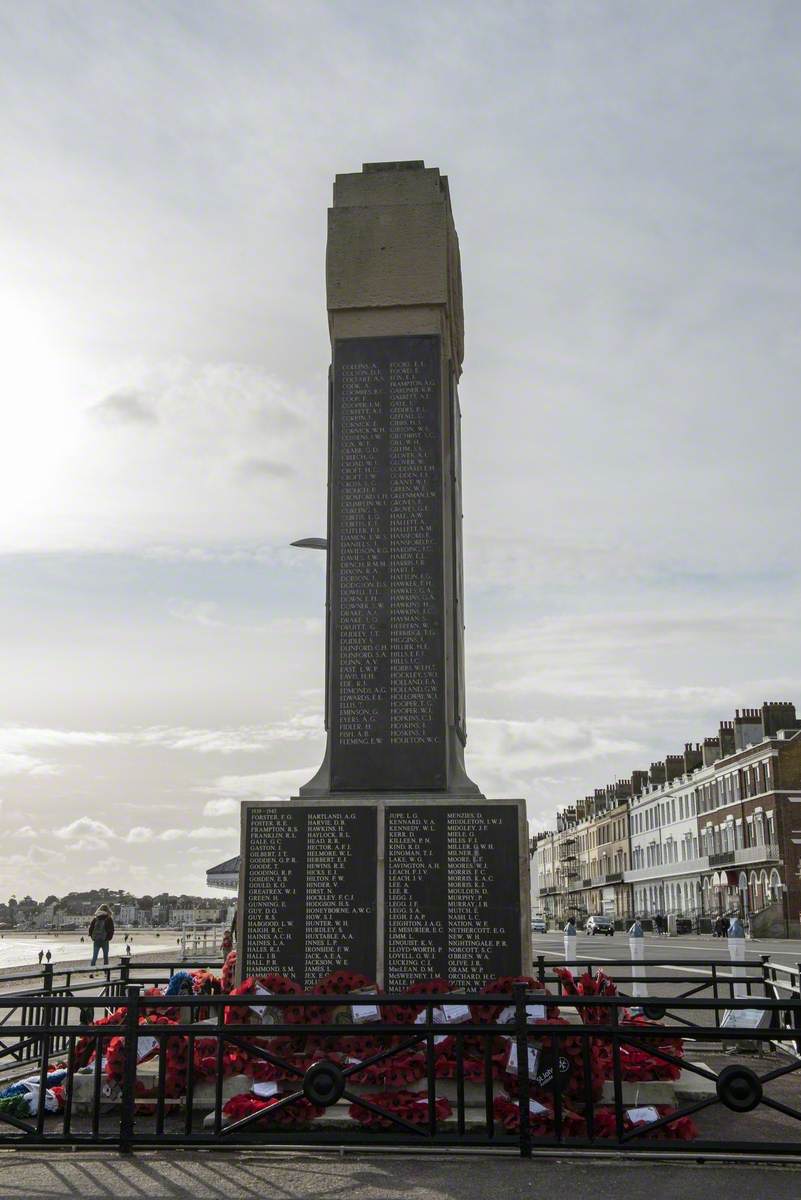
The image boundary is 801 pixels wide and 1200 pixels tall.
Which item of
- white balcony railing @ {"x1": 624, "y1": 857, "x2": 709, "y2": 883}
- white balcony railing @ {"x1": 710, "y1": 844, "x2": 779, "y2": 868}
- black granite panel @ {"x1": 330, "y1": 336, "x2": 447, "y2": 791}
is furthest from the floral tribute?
white balcony railing @ {"x1": 624, "y1": 857, "x2": 709, "y2": 883}

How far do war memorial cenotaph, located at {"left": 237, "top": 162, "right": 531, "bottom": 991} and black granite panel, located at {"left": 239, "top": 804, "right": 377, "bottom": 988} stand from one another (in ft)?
0.05

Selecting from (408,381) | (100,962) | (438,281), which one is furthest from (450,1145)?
(100,962)

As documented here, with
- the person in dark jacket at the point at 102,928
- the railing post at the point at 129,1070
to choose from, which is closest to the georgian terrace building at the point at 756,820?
the person in dark jacket at the point at 102,928

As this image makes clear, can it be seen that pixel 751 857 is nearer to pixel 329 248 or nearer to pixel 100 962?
pixel 100 962

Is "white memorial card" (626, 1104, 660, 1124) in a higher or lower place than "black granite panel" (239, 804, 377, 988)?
lower

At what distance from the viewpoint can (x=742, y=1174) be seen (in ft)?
24.1

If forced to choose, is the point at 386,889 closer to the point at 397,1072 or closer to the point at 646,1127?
the point at 397,1072

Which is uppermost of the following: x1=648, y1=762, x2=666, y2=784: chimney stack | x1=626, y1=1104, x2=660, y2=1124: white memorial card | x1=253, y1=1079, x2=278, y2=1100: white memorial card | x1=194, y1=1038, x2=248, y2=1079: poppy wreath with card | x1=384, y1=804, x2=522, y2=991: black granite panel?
x1=648, y1=762, x2=666, y2=784: chimney stack

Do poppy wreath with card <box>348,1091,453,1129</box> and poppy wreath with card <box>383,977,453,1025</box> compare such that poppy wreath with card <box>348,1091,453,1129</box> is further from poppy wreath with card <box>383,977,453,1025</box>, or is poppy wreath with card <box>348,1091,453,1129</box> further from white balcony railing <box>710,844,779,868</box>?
white balcony railing <box>710,844,779,868</box>

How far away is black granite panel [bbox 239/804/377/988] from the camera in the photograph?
11.3 meters

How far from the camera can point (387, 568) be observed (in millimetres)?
13008

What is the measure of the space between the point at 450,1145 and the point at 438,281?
9.74m

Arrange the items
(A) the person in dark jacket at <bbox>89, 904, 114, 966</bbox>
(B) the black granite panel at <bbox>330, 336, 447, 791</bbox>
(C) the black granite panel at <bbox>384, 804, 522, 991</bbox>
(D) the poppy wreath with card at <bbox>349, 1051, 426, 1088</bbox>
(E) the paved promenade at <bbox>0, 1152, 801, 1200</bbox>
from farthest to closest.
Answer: (A) the person in dark jacket at <bbox>89, 904, 114, 966</bbox> < (B) the black granite panel at <bbox>330, 336, 447, 791</bbox> < (C) the black granite panel at <bbox>384, 804, 522, 991</bbox> < (D) the poppy wreath with card at <bbox>349, 1051, 426, 1088</bbox> < (E) the paved promenade at <bbox>0, 1152, 801, 1200</bbox>

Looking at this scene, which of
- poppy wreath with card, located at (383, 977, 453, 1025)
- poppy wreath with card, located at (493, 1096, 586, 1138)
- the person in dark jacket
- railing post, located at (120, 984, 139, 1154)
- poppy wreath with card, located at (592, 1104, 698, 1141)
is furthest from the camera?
the person in dark jacket
